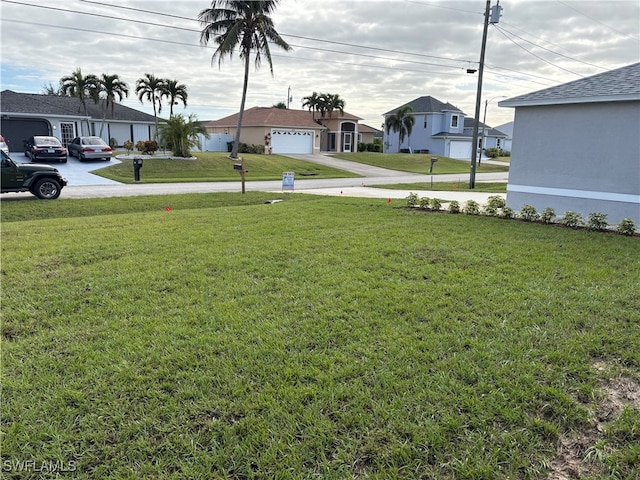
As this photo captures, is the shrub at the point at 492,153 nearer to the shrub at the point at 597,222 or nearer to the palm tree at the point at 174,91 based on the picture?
the palm tree at the point at 174,91

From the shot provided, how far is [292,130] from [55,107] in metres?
18.9

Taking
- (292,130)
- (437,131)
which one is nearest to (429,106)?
(437,131)

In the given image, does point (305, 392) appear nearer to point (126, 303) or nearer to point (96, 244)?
point (126, 303)

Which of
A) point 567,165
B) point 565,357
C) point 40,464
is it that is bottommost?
point 40,464

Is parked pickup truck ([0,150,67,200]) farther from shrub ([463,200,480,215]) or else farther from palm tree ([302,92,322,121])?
palm tree ([302,92,322,121])

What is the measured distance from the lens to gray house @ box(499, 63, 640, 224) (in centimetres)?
946

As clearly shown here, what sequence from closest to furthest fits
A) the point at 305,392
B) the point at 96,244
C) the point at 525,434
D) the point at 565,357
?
the point at 525,434 → the point at 305,392 → the point at 565,357 → the point at 96,244

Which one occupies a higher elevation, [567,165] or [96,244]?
[567,165]

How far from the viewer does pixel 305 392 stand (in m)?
2.97

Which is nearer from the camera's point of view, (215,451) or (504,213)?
(215,451)

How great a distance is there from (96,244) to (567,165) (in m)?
9.89

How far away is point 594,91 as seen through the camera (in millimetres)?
9789

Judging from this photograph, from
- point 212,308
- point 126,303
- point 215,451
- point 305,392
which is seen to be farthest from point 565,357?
point 126,303

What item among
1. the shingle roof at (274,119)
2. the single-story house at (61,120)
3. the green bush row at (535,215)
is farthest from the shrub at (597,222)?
the shingle roof at (274,119)
